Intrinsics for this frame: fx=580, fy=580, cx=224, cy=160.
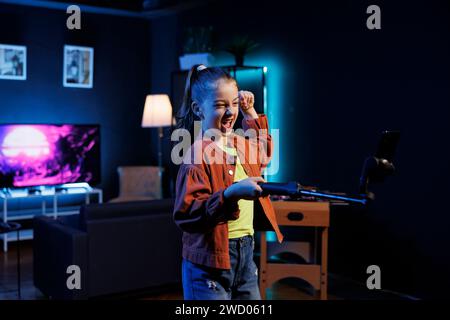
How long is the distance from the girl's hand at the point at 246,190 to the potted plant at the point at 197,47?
462 centimetres

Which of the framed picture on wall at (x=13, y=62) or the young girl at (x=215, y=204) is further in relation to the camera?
the framed picture on wall at (x=13, y=62)

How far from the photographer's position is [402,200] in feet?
13.8

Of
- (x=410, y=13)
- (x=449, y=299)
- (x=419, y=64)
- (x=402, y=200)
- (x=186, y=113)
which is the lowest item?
(x=449, y=299)

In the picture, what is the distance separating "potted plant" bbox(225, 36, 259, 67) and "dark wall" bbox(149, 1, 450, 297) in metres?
0.12

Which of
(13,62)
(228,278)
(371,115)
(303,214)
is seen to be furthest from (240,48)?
(228,278)

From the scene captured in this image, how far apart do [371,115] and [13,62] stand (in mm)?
3943

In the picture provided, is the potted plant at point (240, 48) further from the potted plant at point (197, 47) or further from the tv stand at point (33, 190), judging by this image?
the tv stand at point (33, 190)

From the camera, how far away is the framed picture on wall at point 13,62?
6195 millimetres

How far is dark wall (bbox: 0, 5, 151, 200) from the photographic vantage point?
6.35 metres

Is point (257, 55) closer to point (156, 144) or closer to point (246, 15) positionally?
point (246, 15)

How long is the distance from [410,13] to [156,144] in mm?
3950

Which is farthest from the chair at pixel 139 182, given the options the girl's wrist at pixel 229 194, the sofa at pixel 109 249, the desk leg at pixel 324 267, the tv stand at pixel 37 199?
the girl's wrist at pixel 229 194

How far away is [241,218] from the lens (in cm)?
177
